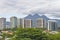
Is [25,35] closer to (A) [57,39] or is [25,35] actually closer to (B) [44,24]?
(A) [57,39]

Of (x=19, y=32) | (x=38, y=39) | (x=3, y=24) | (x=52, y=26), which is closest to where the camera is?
(x=38, y=39)

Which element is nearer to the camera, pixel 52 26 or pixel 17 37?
pixel 17 37

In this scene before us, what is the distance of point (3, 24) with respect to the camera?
2680 inches

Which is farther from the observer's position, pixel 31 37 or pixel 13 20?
pixel 13 20

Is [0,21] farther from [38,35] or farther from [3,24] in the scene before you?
[38,35]

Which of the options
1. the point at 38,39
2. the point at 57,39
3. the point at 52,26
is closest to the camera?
the point at 38,39

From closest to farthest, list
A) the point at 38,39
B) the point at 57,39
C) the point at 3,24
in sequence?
the point at 38,39 < the point at 57,39 < the point at 3,24

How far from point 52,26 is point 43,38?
44.5 metres

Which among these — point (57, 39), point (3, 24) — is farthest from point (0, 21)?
point (57, 39)

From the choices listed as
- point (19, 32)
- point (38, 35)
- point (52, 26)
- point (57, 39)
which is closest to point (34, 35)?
point (38, 35)

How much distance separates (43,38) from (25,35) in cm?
150

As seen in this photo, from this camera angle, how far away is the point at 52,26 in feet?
205

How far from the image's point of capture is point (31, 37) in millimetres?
18578

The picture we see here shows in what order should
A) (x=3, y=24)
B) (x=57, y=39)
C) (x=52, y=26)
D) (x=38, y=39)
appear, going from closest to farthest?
(x=38, y=39) → (x=57, y=39) → (x=52, y=26) → (x=3, y=24)
